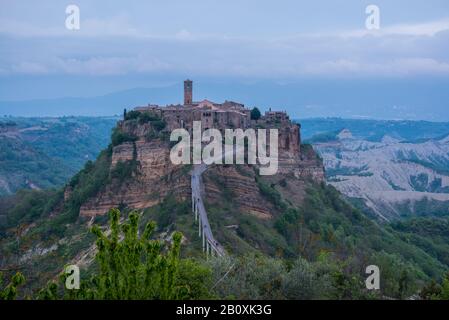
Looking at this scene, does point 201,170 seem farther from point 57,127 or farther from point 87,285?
point 57,127

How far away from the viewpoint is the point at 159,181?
1881 inches

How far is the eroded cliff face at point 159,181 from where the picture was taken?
1772 inches

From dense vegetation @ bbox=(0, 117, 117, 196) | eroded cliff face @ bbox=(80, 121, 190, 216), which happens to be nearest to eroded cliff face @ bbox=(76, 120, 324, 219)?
eroded cliff face @ bbox=(80, 121, 190, 216)

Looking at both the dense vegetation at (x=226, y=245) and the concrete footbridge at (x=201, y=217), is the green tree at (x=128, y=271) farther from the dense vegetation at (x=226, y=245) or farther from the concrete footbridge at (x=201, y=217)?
the concrete footbridge at (x=201, y=217)

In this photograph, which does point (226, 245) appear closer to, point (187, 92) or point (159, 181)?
point (159, 181)

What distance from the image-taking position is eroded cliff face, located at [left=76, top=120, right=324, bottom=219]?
148ft

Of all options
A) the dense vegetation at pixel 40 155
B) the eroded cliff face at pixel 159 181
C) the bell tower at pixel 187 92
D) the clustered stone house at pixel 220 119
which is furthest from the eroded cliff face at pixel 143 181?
the dense vegetation at pixel 40 155

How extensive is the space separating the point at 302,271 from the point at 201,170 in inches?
901

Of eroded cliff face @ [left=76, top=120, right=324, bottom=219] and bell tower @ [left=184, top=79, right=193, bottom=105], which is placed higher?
bell tower @ [left=184, top=79, right=193, bottom=105]

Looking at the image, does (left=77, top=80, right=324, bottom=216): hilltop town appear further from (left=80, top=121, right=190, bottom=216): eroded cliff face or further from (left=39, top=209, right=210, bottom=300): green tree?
(left=39, top=209, right=210, bottom=300): green tree

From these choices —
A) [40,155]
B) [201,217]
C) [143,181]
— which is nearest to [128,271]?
[201,217]
